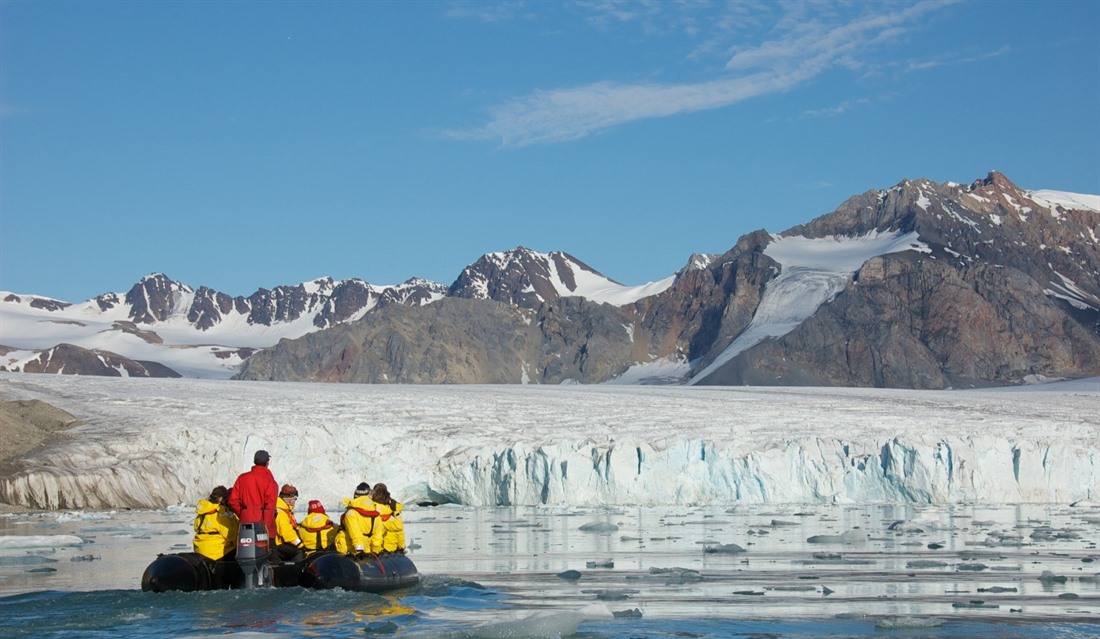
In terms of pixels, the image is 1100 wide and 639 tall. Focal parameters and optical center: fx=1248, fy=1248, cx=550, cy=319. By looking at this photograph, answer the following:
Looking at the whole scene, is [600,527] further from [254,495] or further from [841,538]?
[254,495]

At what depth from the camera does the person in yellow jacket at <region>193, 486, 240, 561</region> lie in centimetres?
1677

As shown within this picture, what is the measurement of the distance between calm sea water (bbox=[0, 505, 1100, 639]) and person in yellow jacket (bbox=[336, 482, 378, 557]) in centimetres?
80

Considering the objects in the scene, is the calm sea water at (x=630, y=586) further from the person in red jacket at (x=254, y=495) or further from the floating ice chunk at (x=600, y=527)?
the person in red jacket at (x=254, y=495)

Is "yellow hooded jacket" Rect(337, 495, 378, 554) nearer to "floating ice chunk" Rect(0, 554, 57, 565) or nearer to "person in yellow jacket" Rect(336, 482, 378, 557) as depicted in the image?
"person in yellow jacket" Rect(336, 482, 378, 557)

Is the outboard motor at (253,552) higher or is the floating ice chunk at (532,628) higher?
the outboard motor at (253,552)

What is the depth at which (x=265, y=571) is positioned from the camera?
1686 centimetres

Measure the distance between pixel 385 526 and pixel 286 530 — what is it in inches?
56.9

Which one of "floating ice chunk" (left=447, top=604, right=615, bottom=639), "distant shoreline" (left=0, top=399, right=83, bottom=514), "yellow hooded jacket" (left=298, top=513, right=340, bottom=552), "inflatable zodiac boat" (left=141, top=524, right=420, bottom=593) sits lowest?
"floating ice chunk" (left=447, top=604, right=615, bottom=639)

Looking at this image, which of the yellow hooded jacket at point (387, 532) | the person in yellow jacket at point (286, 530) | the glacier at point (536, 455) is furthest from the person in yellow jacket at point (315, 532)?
the glacier at point (536, 455)

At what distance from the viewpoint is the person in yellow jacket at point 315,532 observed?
18.0 meters

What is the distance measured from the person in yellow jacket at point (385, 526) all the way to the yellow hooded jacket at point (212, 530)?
75.4 inches

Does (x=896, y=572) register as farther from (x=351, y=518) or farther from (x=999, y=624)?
(x=351, y=518)

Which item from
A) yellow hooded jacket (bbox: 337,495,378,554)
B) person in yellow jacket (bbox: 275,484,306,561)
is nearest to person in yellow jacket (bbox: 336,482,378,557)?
yellow hooded jacket (bbox: 337,495,378,554)

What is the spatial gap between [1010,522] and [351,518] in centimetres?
1888
